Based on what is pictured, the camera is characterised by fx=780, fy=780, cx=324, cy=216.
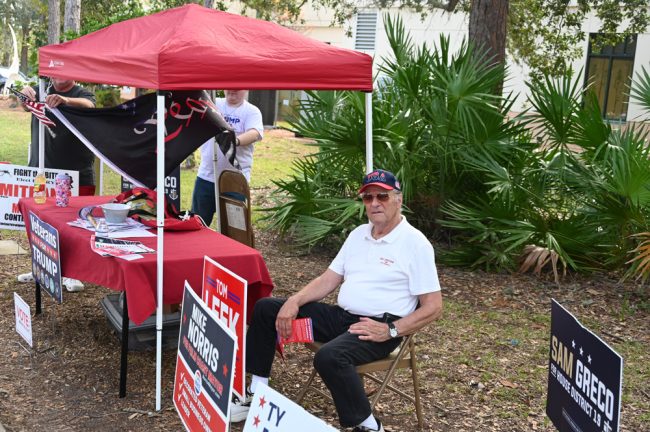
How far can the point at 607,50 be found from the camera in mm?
28625

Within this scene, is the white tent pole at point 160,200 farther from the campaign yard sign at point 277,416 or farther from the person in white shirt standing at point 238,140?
the person in white shirt standing at point 238,140

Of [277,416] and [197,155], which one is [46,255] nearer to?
[277,416]

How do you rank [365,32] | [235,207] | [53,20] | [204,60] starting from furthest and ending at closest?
1. [365,32]
2. [53,20]
3. [235,207]
4. [204,60]

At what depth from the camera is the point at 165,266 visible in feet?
15.0

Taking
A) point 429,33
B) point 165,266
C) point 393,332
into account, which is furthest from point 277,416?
point 429,33

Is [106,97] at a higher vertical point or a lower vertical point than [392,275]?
higher

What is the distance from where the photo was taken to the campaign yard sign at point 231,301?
12.4ft

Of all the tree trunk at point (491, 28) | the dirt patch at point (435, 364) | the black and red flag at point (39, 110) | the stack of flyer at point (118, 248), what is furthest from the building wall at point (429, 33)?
the stack of flyer at point (118, 248)

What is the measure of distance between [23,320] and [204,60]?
2.34 m

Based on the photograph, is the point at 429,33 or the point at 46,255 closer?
the point at 46,255

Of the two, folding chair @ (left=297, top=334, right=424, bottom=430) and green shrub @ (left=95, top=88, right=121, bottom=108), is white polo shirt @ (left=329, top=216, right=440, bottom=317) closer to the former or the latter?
folding chair @ (left=297, top=334, right=424, bottom=430)

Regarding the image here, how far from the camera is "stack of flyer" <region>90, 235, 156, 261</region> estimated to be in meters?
4.59

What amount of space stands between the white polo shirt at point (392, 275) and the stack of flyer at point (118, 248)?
1.28m

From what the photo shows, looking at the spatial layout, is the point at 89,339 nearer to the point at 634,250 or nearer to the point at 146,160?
the point at 146,160
